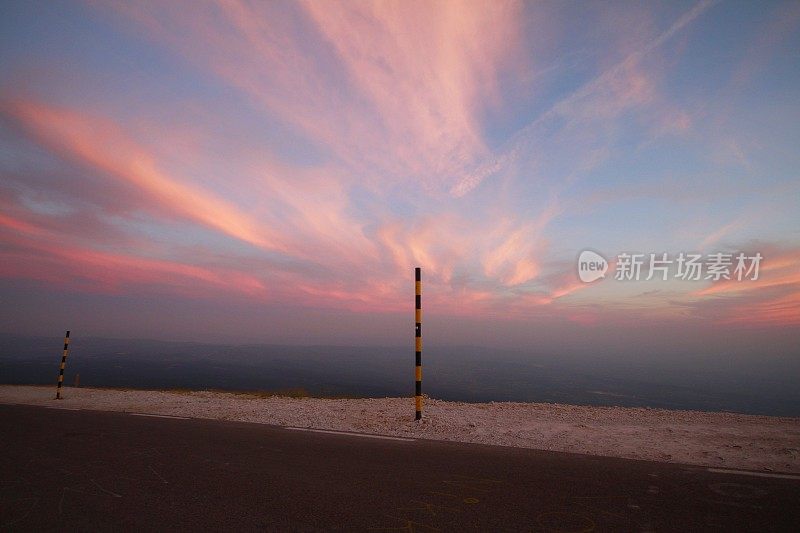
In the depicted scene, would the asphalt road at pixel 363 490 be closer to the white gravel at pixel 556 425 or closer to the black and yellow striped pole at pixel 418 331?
the white gravel at pixel 556 425

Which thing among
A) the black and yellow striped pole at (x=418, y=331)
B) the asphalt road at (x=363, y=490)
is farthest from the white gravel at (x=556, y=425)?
the asphalt road at (x=363, y=490)

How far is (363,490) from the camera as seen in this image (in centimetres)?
404

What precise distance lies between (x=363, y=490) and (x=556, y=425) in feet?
17.1

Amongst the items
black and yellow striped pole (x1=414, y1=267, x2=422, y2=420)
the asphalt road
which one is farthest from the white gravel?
the asphalt road

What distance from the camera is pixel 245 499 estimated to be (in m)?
3.87

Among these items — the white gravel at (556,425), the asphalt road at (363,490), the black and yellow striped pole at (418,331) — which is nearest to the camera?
the asphalt road at (363,490)

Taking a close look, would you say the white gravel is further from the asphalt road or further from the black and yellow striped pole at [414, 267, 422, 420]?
the asphalt road

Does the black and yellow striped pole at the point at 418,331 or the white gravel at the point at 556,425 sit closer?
the white gravel at the point at 556,425

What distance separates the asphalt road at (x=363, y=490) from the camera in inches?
131

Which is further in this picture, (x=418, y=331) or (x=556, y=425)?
(x=418, y=331)

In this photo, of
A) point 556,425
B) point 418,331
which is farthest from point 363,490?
point 556,425

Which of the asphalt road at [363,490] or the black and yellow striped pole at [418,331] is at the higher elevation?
the black and yellow striped pole at [418,331]

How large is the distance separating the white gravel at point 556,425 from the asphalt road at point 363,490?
3.43 ft

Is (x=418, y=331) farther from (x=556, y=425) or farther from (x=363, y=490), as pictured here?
(x=363, y=490)
